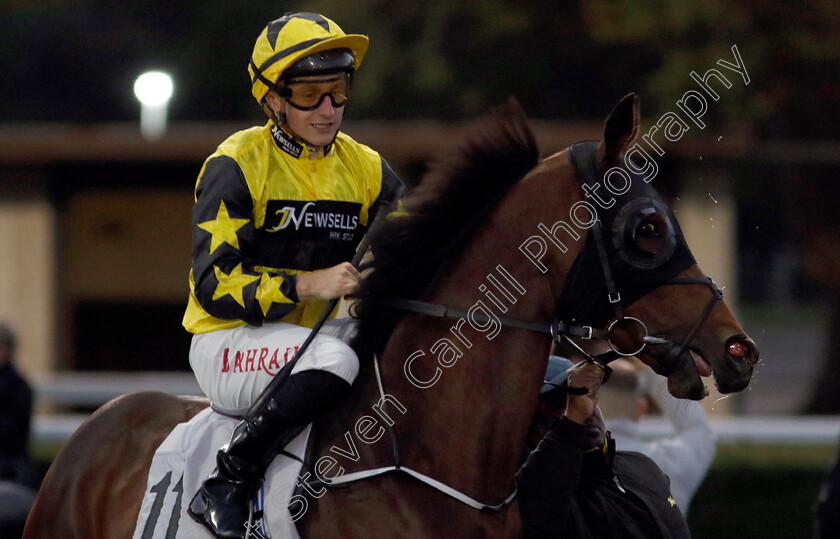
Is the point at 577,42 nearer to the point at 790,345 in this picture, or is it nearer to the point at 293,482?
the point at 293,482

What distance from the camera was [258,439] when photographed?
2543mm

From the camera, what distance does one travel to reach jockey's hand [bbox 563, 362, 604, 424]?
8.91 ft

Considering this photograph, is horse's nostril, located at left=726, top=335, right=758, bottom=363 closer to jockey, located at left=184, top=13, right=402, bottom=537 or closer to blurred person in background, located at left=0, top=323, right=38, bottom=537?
jockey, located at left=184, top=13, right=402, bottom=537

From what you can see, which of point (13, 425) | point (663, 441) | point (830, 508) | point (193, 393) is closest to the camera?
point (663, 441)

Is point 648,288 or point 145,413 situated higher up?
point 648,288

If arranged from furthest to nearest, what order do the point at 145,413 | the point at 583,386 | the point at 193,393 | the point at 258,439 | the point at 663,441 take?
the point at 193,393, the point at 663,441, the point at 145,413, the point at 583,386, the point at 258,439

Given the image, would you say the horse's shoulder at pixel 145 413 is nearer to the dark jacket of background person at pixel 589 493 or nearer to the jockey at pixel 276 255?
the jockey at pixel 276 255

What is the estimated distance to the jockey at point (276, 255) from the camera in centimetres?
257

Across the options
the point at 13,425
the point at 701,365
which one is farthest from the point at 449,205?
the point at 13,425

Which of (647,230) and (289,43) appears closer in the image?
(647,230)

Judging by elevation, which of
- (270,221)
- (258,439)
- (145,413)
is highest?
(270,221)

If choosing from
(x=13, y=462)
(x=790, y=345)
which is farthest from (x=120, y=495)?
(x=790, y=345)

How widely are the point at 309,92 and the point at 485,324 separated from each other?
818mm

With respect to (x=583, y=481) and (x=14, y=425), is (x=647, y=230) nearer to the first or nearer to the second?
(x=583, y=481)
